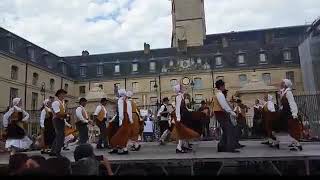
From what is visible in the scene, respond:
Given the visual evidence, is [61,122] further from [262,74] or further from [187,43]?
[187,43]

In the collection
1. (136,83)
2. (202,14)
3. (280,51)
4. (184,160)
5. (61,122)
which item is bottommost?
(184,160)

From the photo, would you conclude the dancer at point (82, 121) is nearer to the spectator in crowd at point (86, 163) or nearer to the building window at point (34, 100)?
the spectator in crowd at point (86, 163)

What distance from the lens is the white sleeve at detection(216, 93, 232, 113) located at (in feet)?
27.9

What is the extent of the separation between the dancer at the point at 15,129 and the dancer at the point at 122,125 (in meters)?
2.12

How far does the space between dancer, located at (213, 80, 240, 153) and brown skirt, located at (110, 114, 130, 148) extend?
2.15 metres

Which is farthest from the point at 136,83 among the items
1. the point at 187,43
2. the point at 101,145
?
the point at 101,145

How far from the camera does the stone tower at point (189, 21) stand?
53781 millimetres

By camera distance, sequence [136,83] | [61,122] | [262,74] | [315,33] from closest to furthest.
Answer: [61,122], [315,33], [262,74], [136,83]

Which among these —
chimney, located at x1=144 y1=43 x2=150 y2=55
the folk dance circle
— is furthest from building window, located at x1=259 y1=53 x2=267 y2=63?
the folk dance circle

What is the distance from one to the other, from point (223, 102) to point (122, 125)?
252cm

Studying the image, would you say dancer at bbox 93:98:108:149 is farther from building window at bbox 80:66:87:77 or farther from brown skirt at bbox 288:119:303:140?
building window at bbox 80:66:87:77

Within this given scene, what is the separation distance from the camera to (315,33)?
2542cm

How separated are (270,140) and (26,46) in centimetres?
3628

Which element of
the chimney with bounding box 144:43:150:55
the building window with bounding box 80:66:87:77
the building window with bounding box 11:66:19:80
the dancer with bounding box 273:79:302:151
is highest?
the chimney with bounding box 144:43:150:55
